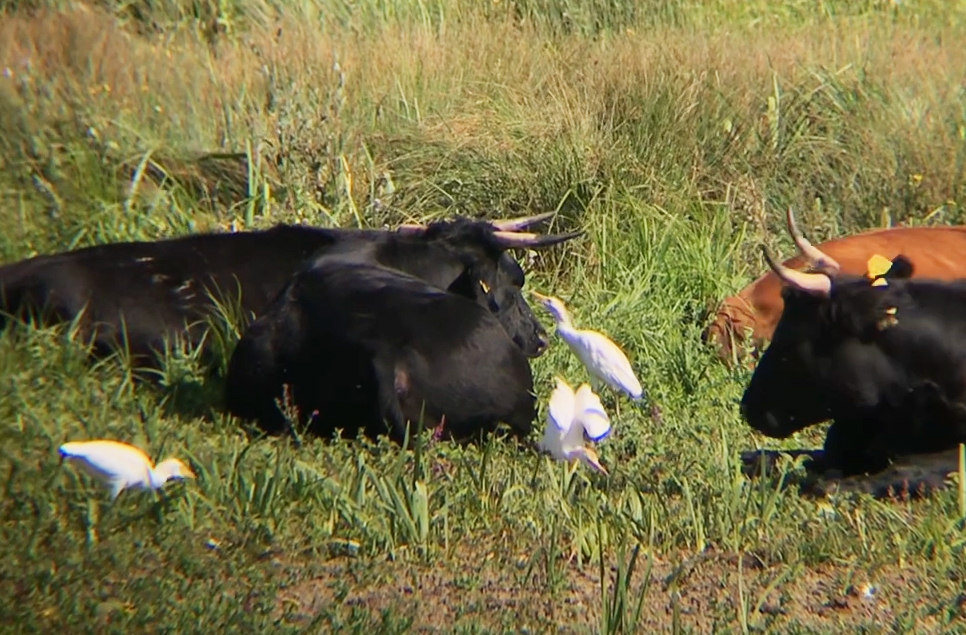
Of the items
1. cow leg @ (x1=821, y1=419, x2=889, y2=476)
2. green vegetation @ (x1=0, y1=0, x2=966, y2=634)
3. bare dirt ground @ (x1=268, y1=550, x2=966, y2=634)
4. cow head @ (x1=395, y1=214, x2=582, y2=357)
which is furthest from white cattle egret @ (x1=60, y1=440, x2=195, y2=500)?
cow leg @ (x1=821, y1=419, x2=889, y2=476)

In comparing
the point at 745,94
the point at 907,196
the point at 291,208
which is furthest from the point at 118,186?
the point at 907,196

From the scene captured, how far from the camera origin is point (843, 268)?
27.5ft

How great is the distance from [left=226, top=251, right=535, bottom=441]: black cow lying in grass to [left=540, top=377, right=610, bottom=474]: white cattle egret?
0.74 m

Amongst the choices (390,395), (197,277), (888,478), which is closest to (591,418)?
(390,395)

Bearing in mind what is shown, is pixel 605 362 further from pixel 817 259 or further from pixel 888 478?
pixel 888 478

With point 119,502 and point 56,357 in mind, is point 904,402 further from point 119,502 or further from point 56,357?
point 56,357

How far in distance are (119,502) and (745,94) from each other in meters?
6.40

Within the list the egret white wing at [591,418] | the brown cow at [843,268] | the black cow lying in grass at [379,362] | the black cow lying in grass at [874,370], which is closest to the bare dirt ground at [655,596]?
the egret white wing at [591,418]

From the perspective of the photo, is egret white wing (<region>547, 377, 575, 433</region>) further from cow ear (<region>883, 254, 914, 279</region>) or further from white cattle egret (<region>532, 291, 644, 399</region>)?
cow ear (<region>883, 254, 914, 279</region>)

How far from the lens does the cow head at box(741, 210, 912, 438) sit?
6.46 metres

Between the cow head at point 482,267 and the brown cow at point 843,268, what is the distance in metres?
1.17

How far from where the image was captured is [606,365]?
6.75 meters

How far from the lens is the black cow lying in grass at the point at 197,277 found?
7.78 metres

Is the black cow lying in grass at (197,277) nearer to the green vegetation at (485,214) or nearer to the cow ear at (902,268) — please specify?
the green vegetation at (485,214)
